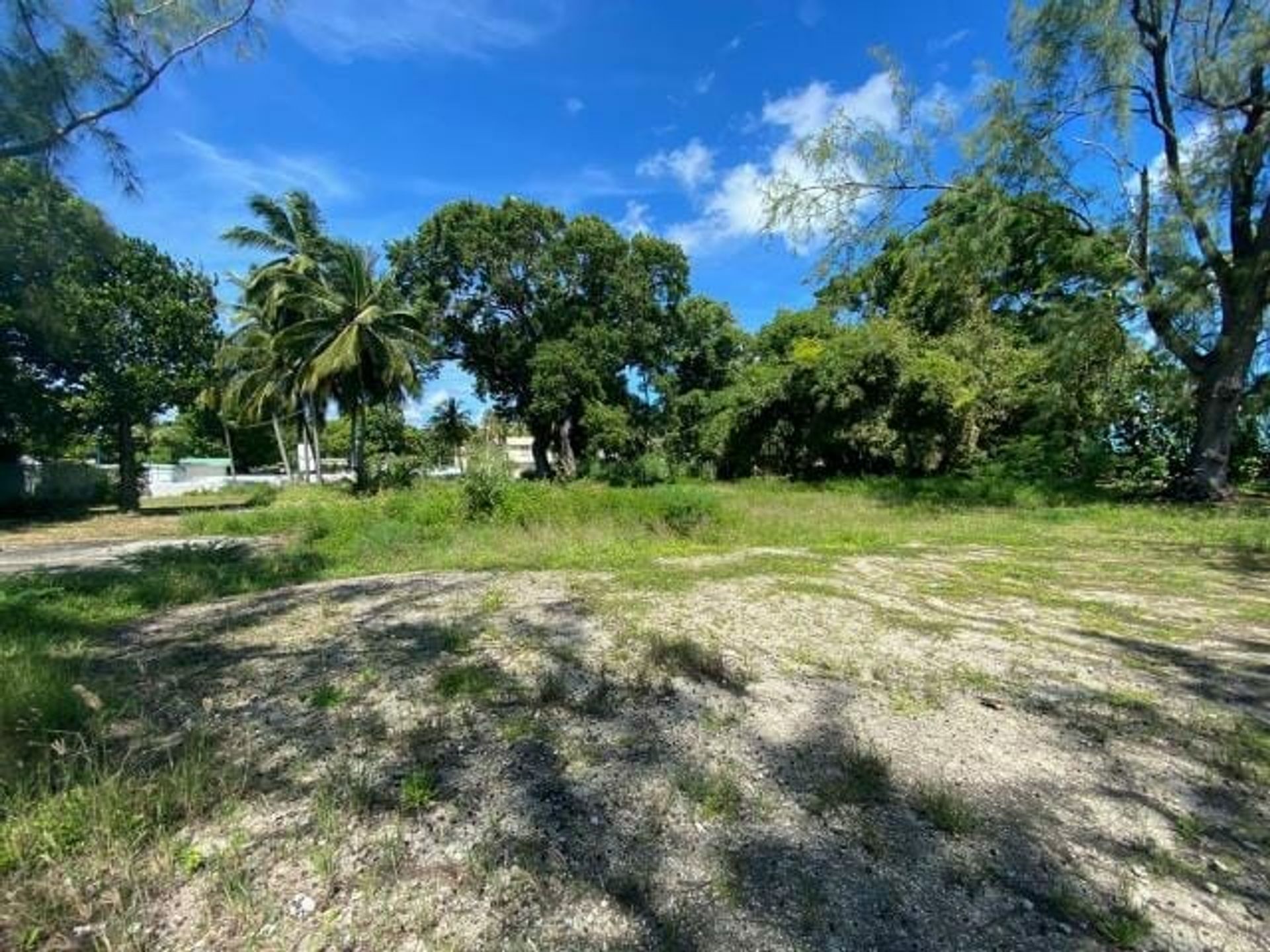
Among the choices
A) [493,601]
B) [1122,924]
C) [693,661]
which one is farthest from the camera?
[493,601]

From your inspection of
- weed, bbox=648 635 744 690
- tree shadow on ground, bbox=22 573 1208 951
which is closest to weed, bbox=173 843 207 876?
tree shadow on ground, bbox=22 573 1208 951

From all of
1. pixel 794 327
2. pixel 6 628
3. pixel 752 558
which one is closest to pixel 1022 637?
pixel 752 558

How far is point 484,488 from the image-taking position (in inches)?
413

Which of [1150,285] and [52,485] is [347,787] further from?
[52,485]

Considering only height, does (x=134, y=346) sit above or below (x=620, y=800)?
above

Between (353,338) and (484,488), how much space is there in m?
10.3

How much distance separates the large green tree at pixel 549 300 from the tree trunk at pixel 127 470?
991 cm

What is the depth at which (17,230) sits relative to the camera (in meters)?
7.38

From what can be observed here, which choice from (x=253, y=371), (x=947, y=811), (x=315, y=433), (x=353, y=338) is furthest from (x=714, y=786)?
(x=253, y=371)

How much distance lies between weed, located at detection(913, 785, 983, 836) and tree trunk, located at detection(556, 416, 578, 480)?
2204 centimetres

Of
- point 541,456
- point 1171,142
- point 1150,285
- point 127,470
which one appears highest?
point 1171,142

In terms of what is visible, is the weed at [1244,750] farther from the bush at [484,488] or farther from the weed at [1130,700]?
the bush at [484,488]

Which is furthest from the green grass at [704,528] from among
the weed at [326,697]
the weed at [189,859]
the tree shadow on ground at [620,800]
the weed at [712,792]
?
the weed at [189,859]

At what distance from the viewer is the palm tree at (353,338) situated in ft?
60.8
